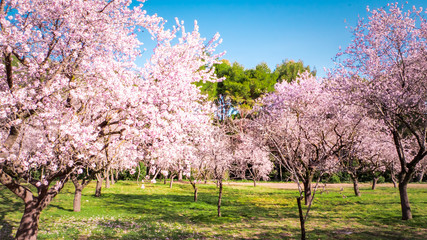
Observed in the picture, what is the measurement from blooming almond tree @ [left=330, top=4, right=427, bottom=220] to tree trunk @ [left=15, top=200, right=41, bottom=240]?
16444 mm

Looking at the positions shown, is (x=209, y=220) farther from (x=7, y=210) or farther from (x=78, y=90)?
(x=7, y=210)

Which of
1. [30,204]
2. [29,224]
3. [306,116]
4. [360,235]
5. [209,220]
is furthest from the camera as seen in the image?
[306,116]

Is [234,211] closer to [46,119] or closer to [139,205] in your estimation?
[139,205]

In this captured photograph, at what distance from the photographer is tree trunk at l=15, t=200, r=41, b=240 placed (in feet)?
28.6

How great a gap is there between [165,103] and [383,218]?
15.1m

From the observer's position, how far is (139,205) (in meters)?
19.8

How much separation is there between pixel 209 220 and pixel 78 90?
Answer: 10576mm

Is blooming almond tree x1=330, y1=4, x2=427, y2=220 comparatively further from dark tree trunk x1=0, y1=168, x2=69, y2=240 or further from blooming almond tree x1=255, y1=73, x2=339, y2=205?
Answer: dark tree trunk x1=0, y1=168, x2=69, y2=240

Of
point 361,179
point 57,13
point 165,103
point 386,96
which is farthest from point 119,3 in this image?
point 361,179

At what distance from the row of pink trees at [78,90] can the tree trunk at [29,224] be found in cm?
3

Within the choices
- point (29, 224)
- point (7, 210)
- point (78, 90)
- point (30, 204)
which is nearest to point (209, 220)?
point (29, 224)

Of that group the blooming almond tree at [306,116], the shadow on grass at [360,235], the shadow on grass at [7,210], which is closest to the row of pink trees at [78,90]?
the shadow on grass at [7,210]

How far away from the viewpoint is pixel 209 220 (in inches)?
591

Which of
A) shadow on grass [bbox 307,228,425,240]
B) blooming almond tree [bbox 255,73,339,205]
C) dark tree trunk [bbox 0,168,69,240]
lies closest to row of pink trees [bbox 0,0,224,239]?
dark tree trunk [bbox 0,168,69,240]
